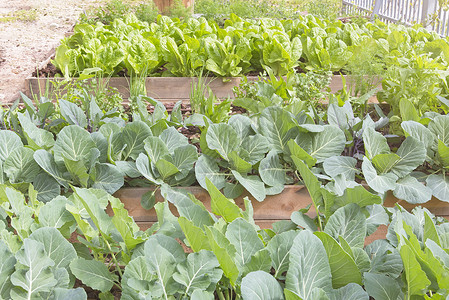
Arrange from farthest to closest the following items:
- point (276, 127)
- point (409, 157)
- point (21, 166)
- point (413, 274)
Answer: point (276, 127), point (409, 157), point (21, 166), point (413, 274)

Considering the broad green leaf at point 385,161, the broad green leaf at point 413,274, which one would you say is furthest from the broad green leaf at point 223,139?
the broad green leaf at point 413,274

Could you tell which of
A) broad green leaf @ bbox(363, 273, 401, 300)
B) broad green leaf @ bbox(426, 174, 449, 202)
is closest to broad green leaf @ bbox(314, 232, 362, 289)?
broad green leaf @ bbox(363, 273, 401, 300)

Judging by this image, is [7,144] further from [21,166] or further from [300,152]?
[300,152]

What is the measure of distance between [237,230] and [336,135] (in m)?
1.09

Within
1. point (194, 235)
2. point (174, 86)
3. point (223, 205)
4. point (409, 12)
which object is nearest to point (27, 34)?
point (174, 86)

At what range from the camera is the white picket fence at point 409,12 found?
21.4 feet

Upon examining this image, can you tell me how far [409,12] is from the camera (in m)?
7.55

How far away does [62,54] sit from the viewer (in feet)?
12.0

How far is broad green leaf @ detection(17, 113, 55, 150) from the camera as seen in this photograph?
2.15 metres

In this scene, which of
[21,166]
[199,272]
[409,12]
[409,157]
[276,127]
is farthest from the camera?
[409,12]

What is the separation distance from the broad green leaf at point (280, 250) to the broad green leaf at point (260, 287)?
146mm

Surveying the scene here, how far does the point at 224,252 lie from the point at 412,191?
1249 millimetres

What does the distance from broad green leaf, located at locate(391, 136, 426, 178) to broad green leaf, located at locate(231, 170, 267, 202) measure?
24.7 inches

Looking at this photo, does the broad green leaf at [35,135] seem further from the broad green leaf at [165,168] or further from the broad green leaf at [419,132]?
the broad green leaf at [419,132]
